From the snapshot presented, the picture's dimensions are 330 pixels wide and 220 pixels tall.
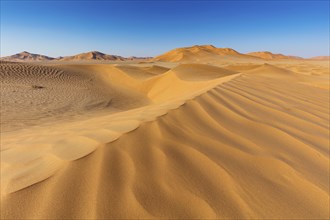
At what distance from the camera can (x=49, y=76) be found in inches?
470

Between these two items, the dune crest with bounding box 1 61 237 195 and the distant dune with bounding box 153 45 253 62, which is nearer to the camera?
the dune crest with bounding box 1 61 237 195

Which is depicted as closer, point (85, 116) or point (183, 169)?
point (183, 169)

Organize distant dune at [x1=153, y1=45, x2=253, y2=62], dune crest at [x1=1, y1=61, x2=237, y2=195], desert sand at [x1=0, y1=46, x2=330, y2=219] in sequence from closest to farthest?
1. desert sand at [x1=0, y1=46, x2=330, y2=219]
2. dune crest at [x1=1, y1=61, x2=237, y2=195]
3. distant dune at [x1=153, y1=45, x2=253, y2=62]

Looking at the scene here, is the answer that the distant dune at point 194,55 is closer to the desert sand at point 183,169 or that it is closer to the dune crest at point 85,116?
the dune crest at point 85,116

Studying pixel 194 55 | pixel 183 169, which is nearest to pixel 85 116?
pixel 183 169

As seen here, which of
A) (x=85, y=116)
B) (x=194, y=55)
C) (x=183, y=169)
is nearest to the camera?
(x=183, y=169)

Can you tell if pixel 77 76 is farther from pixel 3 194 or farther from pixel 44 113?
pixel 3 194

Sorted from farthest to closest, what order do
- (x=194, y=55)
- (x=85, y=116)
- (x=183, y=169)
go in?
1. (x=194, y=55)
2. (x=85, y=116)
3. (x=183, y=169)

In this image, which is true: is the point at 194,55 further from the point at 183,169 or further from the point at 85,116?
the point at 183,169

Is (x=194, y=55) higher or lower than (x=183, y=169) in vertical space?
higher

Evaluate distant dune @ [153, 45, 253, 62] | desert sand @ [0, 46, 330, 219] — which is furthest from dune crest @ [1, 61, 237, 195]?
distant dune @ [153, 45, 253, 62]

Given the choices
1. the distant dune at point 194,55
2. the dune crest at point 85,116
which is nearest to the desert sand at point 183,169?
the dune crest at point 85,116

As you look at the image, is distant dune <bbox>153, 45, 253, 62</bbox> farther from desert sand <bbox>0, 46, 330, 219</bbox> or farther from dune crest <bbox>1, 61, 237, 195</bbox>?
desert sand <bbox>0, 46, 330, 219</bbox>

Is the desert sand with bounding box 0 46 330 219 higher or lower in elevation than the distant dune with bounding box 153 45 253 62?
lower
